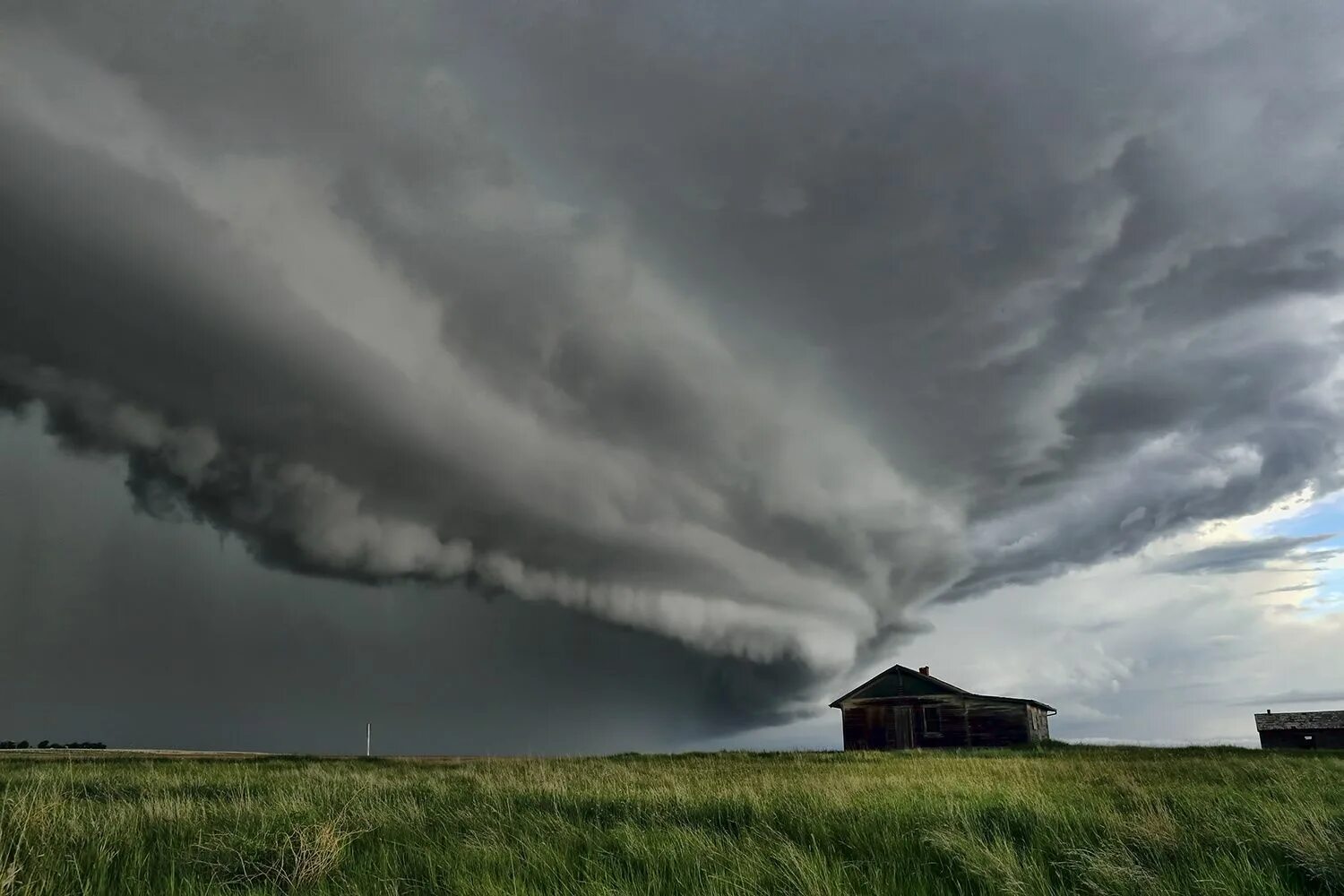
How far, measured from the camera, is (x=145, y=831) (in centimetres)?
866

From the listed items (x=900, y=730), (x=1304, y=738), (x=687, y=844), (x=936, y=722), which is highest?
(x=687, y=844)

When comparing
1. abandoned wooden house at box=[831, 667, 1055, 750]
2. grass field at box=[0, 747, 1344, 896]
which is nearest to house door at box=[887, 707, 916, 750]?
abandoned wooden house at box=[831, 667, 1055, 750]

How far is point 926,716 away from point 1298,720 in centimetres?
2535

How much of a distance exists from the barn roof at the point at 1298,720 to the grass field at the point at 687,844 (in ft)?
164

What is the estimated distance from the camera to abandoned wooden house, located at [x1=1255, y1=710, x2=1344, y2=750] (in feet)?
164

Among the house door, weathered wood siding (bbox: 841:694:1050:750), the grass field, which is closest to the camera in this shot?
the grass field

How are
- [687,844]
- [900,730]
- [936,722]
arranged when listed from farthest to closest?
[900,730], [936,722], [687,844]

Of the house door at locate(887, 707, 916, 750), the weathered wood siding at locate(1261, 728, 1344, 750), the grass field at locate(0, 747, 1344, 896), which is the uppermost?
the grass field at locate(0, 747, 1344, 896)

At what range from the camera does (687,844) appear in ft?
24.6

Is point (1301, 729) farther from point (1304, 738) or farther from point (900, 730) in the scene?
point (900, 730)

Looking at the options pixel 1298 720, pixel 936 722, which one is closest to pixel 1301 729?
pixel 1298 720

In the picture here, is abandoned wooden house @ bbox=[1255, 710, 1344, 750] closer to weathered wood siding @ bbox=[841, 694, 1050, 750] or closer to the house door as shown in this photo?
weathered wood siding @ bbox=[841, 694, 1050, 750]

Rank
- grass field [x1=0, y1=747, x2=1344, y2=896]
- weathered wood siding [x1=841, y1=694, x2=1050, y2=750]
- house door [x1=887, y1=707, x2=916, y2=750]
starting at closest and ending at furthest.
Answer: grass field [x1=0, y1=747, x2=1344, y2=896], weathered wood siding [x1=841, y1=694, x2=1050, y2=750], house door [x1=887, y1=707, x2=916, y2=750]

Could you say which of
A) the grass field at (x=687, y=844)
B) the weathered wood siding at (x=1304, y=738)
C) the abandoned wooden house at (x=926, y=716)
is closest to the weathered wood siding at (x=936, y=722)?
the abandoned wooden house at (x=926, y=716)
